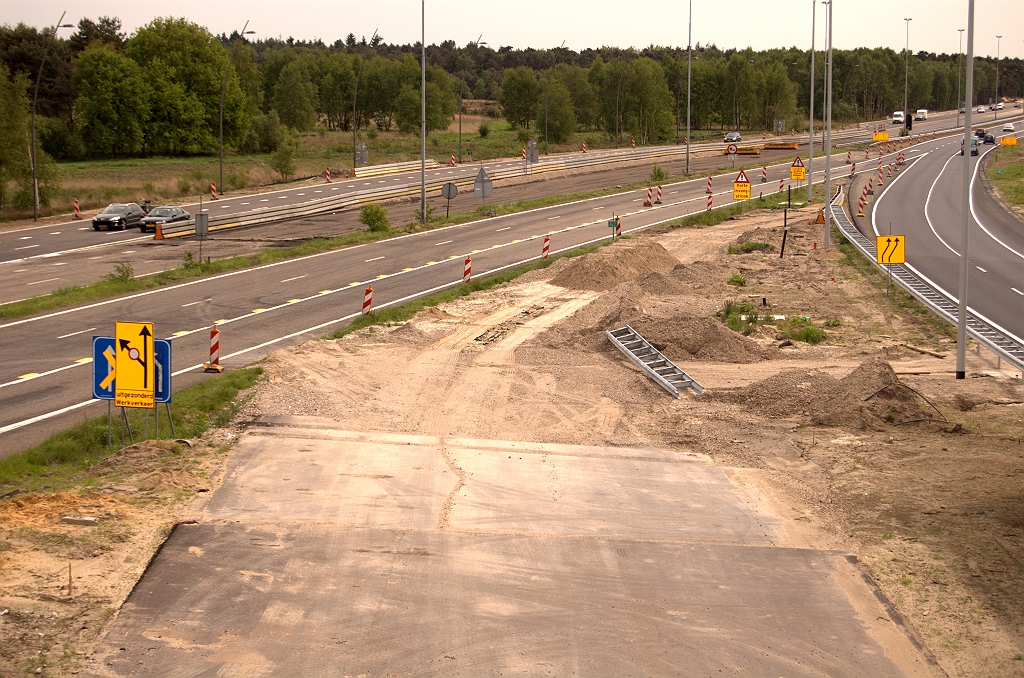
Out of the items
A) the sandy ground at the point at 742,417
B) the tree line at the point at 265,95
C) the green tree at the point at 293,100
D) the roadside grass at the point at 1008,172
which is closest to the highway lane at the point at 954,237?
the roadside grass at the point at 1008,172

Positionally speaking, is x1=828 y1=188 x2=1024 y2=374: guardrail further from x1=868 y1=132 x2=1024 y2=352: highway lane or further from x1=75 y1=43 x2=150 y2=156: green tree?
x1=75 y1=43 x2=150 y2=156: green tree

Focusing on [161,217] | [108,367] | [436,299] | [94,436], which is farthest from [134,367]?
[161,217]

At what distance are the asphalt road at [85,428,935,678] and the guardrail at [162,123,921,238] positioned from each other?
35.3m

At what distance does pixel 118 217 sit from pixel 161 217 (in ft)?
7.87

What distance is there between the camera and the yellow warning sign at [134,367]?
15.8 metres

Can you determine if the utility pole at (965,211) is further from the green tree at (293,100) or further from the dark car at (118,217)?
the green tree at (293,100)

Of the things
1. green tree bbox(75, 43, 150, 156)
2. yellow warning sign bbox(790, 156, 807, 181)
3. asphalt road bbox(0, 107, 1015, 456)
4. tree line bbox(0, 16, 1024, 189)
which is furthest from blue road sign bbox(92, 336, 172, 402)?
green tree bbox(75, 43, 150, 156)

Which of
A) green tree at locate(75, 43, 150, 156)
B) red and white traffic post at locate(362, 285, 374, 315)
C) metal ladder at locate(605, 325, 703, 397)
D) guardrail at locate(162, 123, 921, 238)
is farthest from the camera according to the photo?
green tree at locate(75, 43, 150, 156)

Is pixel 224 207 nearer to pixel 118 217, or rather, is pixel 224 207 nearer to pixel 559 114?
pixel 118 217

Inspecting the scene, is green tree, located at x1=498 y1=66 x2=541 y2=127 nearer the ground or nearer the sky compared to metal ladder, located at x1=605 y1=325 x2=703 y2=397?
nearer the sky

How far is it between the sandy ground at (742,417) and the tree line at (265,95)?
3206 cm

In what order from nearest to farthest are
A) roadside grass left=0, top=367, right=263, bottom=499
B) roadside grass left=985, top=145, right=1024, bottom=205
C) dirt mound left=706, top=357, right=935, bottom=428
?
1. roadside grass left=0, top=367, right=263, bottom=499
2. dirt mound left=706, top=357, right=935, bottom=428
3. roadside grass left=985, top=145, right=1024, bottom=205

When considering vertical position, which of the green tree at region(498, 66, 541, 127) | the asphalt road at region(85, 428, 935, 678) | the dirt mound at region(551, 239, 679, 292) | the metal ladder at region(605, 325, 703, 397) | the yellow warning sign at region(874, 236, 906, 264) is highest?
the green tree at region(498, 66, 541, 127)

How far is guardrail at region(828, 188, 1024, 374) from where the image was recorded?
2319 centimetres
